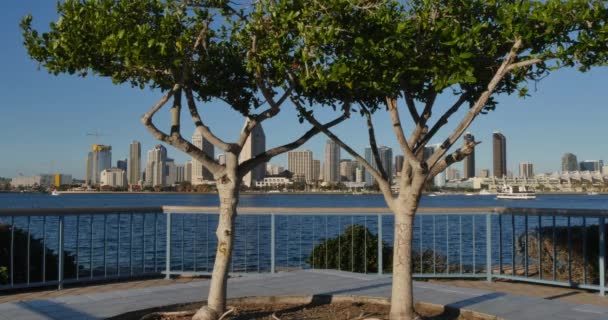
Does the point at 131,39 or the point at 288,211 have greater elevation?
the point at 131,39

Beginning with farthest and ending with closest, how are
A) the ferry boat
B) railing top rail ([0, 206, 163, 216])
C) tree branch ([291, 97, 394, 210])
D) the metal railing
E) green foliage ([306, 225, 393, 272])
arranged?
1. the ferry boat
2. green foliage ([306, 225, 393, 272])
3. the metal railing
4. railing top rail ([0, 206, 163, 216])
5. tree branch ([291, 97, 394, 210])

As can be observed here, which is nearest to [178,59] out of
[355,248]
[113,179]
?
[355,248]

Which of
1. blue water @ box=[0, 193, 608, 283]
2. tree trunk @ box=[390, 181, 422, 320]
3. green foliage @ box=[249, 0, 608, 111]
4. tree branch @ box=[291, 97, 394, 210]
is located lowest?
blue water @ box=[0, 193, 608, 283]

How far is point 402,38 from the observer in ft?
13.4

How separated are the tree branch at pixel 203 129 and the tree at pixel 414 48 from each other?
73 cm

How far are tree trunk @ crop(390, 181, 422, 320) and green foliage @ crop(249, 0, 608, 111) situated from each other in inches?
35.6

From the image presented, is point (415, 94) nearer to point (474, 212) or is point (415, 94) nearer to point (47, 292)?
point (474, 212)

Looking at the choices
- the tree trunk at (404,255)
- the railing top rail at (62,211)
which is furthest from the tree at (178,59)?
the railing top rail at (62,211)

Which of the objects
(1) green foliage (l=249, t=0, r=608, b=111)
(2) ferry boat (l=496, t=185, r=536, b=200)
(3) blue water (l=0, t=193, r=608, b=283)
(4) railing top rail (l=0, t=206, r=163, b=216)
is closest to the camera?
(1) green foliage (l=249, t=0, r=608, b=111)

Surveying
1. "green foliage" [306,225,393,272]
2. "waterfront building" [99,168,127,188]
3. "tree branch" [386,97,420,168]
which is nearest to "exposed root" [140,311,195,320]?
"tree branch" [386,97,420,168]

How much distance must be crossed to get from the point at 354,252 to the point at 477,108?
194 inches

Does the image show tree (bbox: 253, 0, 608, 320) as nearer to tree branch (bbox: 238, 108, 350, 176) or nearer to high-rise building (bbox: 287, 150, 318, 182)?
tree branch (bbox: 238, 108, 350, 176)

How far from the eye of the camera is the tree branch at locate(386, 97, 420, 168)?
15.1 feet

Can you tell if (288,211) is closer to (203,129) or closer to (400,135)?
(203,129)
